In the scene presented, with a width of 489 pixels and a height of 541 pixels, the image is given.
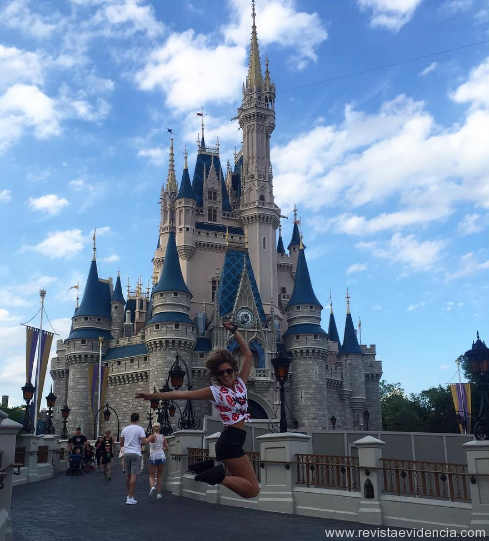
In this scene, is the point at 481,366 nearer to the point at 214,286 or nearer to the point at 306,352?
the point at 306,352

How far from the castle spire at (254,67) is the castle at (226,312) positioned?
147 millimetres

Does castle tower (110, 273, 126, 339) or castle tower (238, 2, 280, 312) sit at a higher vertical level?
castle tower (238, 2, 280, 312)

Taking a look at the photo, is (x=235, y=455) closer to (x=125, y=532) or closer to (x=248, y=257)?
(x=125, y=532)

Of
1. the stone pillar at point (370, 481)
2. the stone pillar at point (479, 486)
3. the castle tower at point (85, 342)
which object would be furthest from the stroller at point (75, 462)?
the castle tower at point (85, 342)

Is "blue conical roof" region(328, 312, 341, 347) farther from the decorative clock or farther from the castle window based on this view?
the decorative clock

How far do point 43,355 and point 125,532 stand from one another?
30.7m

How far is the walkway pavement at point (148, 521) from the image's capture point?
9297 millimetres

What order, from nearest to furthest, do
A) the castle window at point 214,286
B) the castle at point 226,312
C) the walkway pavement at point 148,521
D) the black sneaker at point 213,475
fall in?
the black sneaker at point 213,475 < the walkway pavement at point 148,521 < the castle at point 226,312 < the castle window at point 214,286

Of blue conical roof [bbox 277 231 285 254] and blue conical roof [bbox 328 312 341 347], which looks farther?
blue conical roof [bbox 277 231 285 254]

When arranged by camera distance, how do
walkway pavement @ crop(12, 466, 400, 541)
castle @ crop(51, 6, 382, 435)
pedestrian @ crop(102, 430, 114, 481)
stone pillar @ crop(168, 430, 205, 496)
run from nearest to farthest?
1. walkway pavement @ crop(12, 466, 400, 541)
2. stone pillar @ crop(168, 430, 205, 496)
3. pedestrian @ crop(102, 430, 114, 481)
4. castle @ crop(51, 6, 382, 435)

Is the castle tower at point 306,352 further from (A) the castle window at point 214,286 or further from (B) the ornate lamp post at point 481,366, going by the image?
(B) the ornate lamp post at point 481,366

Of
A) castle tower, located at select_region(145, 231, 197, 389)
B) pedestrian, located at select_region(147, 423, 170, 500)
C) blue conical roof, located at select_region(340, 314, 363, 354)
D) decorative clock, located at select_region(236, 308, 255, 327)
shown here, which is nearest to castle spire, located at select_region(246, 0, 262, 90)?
castle tower, located at select_region(145, 231, 197, 389)

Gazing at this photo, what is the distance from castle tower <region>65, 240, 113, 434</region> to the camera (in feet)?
173

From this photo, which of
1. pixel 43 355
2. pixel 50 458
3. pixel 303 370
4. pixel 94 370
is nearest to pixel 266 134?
pixel 303 370
